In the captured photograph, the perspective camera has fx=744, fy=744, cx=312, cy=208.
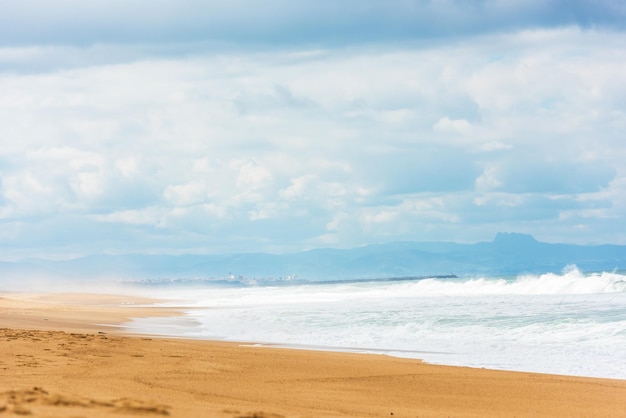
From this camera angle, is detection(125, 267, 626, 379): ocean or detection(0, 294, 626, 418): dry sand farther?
detection(125, 267, 626, 379): ocean

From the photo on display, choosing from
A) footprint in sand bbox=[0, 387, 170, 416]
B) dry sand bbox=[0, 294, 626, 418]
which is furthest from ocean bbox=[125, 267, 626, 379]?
footprint in sand bbox=[0, 387, 170, 416]

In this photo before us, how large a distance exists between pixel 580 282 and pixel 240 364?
4458cm

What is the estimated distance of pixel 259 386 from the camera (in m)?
11.9

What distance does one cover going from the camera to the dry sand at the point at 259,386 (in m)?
8.59

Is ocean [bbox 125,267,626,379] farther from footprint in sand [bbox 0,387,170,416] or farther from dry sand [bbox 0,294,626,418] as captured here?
footprint in sand [bbox 0,387,170,416]

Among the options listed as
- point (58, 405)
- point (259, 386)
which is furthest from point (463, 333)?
point (58, 405)

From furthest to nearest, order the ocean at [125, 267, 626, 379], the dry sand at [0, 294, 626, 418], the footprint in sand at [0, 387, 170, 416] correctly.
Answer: the ocean at [125, 267, 626, 379] < the dry sand at [0, 294, 626, 418] < the footprint in sand at [0, 387, 170, 416]

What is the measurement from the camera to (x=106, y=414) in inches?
290

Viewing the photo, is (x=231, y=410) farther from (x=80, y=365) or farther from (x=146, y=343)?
(x=146, y=343)

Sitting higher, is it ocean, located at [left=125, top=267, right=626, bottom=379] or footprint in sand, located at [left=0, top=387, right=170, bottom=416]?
ocean, located at [left=125, top=267, right=626, bottom=379]

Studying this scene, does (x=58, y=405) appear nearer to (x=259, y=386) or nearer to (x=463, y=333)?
(x=259, y=386)

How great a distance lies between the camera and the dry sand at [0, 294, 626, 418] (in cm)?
859

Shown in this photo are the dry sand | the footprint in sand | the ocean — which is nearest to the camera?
the footprint in sand

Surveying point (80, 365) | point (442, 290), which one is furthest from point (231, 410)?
point (442, 290)
